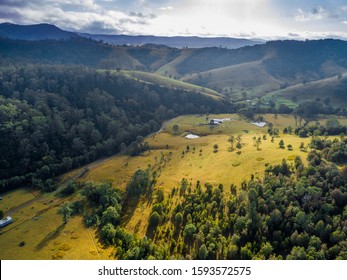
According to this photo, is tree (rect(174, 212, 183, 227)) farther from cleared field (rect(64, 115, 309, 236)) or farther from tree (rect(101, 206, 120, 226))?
tree (rect(101, 206, 120, 226))

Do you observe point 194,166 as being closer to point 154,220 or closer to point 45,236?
point 154,220

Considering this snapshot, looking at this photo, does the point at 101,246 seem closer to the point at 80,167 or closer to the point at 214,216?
the point at 214,216

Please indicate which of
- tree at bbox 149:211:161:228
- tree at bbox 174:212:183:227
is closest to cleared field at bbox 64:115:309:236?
tree at bbox 149:211:161:228

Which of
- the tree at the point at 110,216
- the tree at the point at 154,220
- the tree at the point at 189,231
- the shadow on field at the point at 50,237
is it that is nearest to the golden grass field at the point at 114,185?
the shadow on field at the point at 50,237

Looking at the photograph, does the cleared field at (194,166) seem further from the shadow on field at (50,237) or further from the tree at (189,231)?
the shadow on field at (50,237)

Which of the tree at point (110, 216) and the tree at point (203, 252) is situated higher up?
the tree at point (203, 252)

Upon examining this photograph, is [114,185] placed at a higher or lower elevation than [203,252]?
lower

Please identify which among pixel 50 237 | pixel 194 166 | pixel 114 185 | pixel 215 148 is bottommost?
pixel 50 237

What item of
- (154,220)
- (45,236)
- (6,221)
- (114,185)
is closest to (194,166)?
(114,185)
